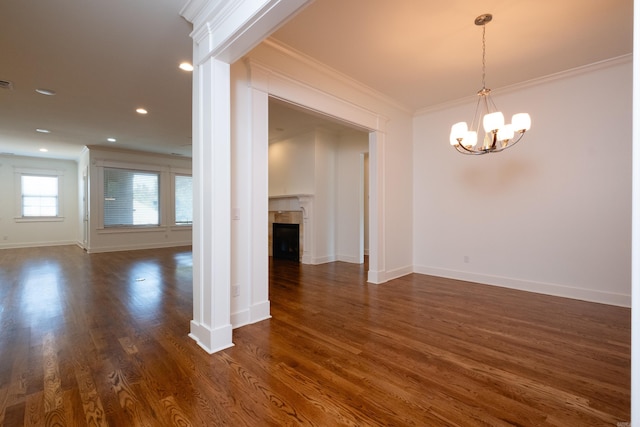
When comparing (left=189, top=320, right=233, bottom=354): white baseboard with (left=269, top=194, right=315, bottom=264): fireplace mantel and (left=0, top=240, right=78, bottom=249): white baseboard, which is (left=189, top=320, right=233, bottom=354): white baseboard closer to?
(left=269, top=194, right=315, bottom=264): fireplace mantel

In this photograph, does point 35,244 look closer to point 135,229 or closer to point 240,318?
point 135,229

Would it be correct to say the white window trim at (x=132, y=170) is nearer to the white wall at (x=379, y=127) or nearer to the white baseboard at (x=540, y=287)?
the white wall at (x=379, y=127)

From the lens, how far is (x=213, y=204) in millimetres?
2289

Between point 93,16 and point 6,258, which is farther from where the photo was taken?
point 6,258

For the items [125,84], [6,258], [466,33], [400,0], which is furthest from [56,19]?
[6,258]

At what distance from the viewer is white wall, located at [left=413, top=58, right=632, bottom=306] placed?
3.38 m

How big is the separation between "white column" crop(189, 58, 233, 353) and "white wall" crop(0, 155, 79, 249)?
9.67 m

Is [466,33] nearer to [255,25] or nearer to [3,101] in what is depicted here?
[255,25]

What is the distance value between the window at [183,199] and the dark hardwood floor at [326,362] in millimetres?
5402

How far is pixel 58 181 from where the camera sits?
894cm

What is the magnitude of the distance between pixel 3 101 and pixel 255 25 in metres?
5.00

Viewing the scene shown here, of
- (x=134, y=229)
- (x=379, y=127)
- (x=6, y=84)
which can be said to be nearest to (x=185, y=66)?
(x=6, y=84)

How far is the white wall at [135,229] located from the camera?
24.4ft

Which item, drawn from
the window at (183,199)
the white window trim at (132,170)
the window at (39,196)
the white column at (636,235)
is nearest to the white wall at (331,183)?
the window at (183,199)
